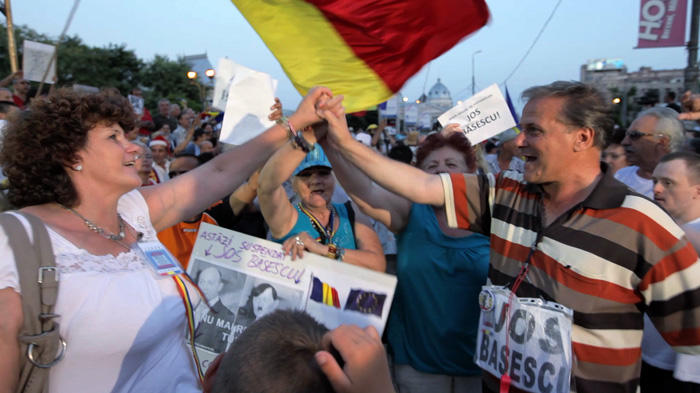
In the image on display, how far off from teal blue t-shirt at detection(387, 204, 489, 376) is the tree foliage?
38421 mm

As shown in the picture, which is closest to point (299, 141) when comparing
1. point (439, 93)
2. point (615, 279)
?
point (615, 279)

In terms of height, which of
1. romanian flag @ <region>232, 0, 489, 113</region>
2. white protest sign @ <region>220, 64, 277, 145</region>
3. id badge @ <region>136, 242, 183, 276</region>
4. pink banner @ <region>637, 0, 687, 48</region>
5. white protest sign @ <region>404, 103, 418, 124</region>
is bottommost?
white protest sign @ <region>404, 103, 418, 124</region>

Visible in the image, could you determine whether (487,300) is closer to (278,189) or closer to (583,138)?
(583,138)

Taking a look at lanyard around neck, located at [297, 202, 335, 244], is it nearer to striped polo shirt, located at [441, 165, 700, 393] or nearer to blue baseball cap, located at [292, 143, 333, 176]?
blue baseball cap, located at [292, 143, 333, 176]

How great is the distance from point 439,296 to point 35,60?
713 centimetres

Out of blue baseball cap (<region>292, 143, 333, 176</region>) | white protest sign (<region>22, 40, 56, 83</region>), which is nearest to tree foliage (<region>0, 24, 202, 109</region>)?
white protest sign (<region>22, 40, 56, 83</region>)

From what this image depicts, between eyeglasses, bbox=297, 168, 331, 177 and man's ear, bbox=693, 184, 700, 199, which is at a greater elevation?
eyeglasses, bbox=297, 168, 331, 177

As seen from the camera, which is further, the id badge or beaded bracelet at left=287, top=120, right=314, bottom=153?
beaded bracelet at left=287, top=120, right=314, bottom=153

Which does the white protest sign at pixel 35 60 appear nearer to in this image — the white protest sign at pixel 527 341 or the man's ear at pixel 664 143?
the white protest sign at pixel 527 341

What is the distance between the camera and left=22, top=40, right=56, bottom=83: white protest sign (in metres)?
6.94

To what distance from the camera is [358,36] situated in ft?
8.96

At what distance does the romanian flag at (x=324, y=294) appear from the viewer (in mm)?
2432

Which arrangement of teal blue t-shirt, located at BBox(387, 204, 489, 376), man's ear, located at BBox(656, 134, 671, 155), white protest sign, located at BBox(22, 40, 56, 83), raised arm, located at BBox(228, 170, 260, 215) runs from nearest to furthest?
1. teal blue t-shirt, located at BBox(387, 204, 489, 376)
2. raised arm, located at BBox(228, 170, 260, 215)
3. man's ear, located at BBox(656, 134, 671, 155)
4. white protest sign, located at BBox(22, 40, 56, 83)

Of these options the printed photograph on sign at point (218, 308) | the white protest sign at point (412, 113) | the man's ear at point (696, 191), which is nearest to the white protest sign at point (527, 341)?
the printed photograph on sign at point (218, 308)
